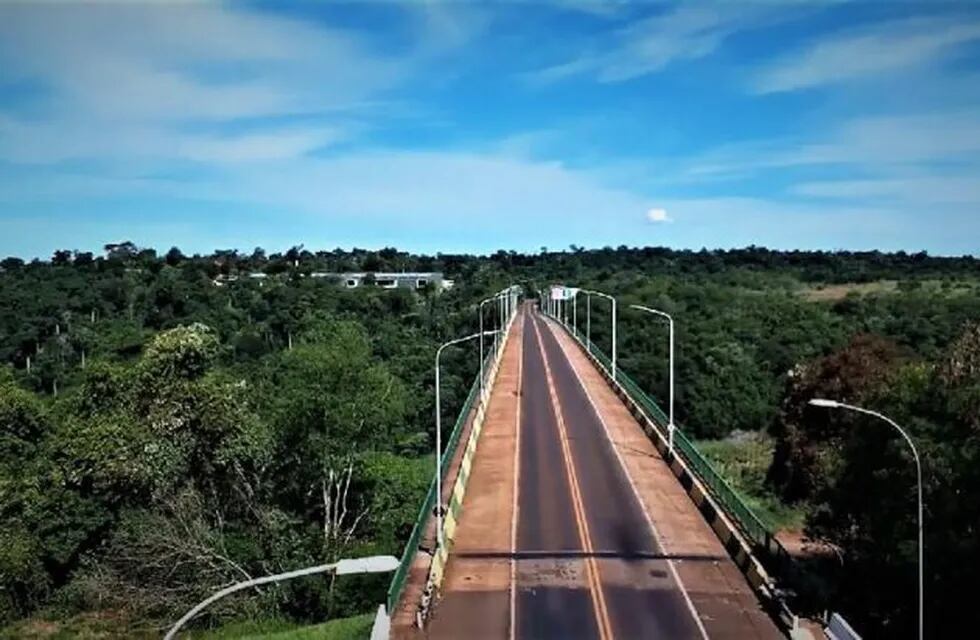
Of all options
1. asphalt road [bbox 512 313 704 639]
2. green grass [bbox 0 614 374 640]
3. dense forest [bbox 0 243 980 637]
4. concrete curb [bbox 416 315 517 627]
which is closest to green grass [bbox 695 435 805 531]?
dense forest [bbox 0 243 980 637]

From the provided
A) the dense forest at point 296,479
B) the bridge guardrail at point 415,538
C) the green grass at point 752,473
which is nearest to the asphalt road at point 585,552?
the bridge guardrail at point 415,538

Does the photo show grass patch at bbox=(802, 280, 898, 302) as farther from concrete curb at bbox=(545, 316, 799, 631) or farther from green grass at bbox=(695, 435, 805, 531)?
concrete curb at bbox=(545, 316, 799, 631)

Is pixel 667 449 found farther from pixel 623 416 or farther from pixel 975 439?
pixel 975 439

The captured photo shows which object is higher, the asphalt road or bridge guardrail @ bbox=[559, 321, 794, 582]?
bridge guardrail @ bbox=[559, 321, 794, 582]

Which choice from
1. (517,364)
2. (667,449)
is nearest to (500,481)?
(667,449)

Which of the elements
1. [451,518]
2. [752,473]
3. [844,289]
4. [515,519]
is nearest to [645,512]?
[515,519]

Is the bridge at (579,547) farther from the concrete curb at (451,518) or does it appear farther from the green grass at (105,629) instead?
the green grass at (105,629)

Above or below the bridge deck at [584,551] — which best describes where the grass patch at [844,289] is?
above
